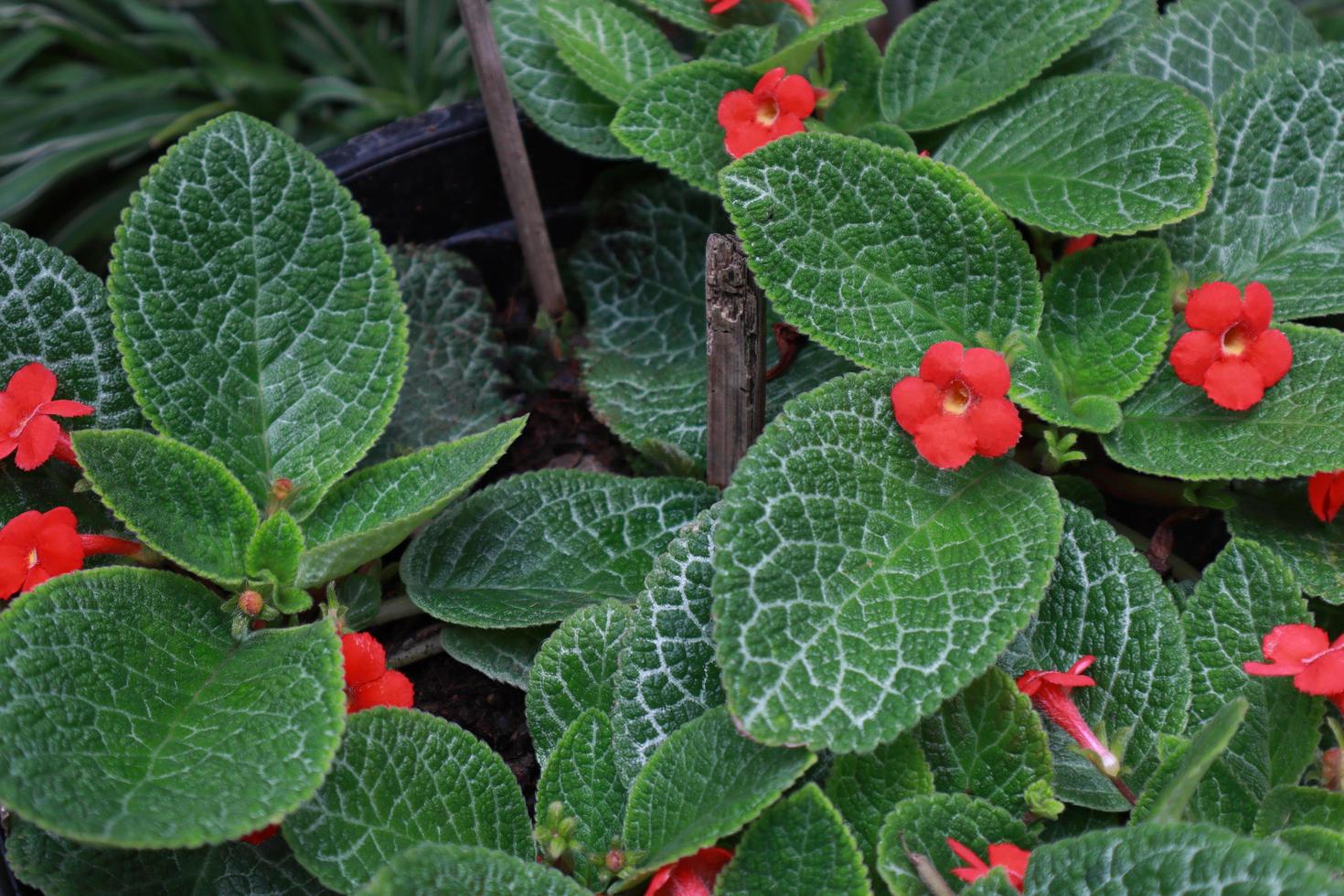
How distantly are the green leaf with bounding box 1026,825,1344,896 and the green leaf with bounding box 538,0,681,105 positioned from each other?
38.0 inches

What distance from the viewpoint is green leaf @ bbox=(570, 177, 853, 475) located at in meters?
1.44

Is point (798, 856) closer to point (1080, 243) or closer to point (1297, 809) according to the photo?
point (1297, 809)

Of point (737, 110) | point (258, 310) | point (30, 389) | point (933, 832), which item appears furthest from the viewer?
point (737, 110)

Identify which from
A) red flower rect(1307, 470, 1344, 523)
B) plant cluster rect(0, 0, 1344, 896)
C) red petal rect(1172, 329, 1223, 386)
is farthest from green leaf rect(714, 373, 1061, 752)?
red flower rect(1307, 470, 1344, 523)

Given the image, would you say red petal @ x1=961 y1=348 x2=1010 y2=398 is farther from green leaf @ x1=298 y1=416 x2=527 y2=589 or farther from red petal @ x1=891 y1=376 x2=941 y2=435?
green leaf @ x1=298 y1=416 x2=527 y2=589

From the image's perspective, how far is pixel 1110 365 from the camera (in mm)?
1208

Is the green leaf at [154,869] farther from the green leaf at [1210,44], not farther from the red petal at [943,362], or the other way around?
the green leaf at [1210,44]

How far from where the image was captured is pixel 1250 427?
1137 mm

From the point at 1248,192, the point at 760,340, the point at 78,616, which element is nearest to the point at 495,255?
the point at 760,340

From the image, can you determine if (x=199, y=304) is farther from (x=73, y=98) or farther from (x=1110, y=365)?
(x=73, y=98)

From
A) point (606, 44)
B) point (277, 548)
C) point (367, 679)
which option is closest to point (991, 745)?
point (367, 679)

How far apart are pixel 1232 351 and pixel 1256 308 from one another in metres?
0.06

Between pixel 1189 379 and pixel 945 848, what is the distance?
1.77 ft

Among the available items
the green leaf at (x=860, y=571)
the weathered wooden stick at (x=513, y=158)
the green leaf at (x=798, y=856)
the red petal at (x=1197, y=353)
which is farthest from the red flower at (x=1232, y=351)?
the weathered wooden stick at (x=513, y=158)
